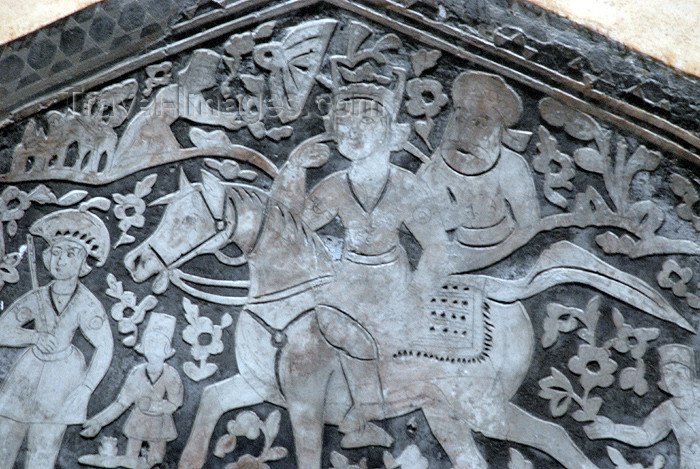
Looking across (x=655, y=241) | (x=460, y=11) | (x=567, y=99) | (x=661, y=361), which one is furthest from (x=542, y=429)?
(x=460, y=11)

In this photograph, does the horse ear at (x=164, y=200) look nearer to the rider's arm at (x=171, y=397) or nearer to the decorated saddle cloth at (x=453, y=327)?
the rider's arm at (x=171, y=397)

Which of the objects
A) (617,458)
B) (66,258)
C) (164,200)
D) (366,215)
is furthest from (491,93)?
(66,258)

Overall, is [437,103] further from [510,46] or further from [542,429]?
[542,429]

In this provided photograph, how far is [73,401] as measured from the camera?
12.0 ft

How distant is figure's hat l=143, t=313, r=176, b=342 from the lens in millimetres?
3695

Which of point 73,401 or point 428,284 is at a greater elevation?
point 428,284

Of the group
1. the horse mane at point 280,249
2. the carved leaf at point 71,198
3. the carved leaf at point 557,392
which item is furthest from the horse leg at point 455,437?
the carved leaf at point 71,198

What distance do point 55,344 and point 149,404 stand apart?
1.29ft

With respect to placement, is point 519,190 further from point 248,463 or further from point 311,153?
point 248,463

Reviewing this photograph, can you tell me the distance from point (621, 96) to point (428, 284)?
0.95 m

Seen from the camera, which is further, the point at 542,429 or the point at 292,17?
the point at 292,17

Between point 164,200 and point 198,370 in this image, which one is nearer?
point 198,370

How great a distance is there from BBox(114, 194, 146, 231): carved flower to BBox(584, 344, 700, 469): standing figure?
1.71 metres

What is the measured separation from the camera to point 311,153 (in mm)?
3801
